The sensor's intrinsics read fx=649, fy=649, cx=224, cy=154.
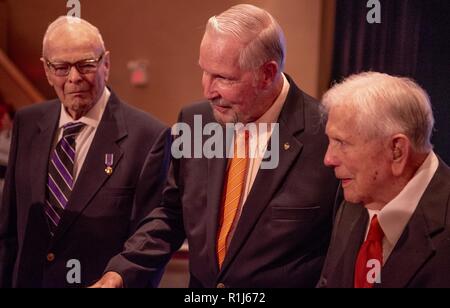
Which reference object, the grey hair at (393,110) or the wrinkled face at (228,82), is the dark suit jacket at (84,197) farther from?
the grey hair at (393,110)

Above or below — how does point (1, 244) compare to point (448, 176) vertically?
below

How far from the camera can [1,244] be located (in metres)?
1.91

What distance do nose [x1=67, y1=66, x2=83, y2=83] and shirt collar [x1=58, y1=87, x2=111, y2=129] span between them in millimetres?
123

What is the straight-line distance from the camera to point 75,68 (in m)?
1.75

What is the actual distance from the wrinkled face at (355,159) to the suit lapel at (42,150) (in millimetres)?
806

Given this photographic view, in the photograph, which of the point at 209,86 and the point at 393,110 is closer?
the point at 393,110

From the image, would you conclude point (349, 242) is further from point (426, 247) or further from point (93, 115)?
point (93, 115)

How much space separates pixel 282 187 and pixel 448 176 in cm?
42

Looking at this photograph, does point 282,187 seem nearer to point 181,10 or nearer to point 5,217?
point 181,10

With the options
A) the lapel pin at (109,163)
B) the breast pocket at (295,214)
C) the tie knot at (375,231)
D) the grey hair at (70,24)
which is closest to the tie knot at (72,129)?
the lapel pin at (109,163)

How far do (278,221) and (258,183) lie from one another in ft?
0.37
